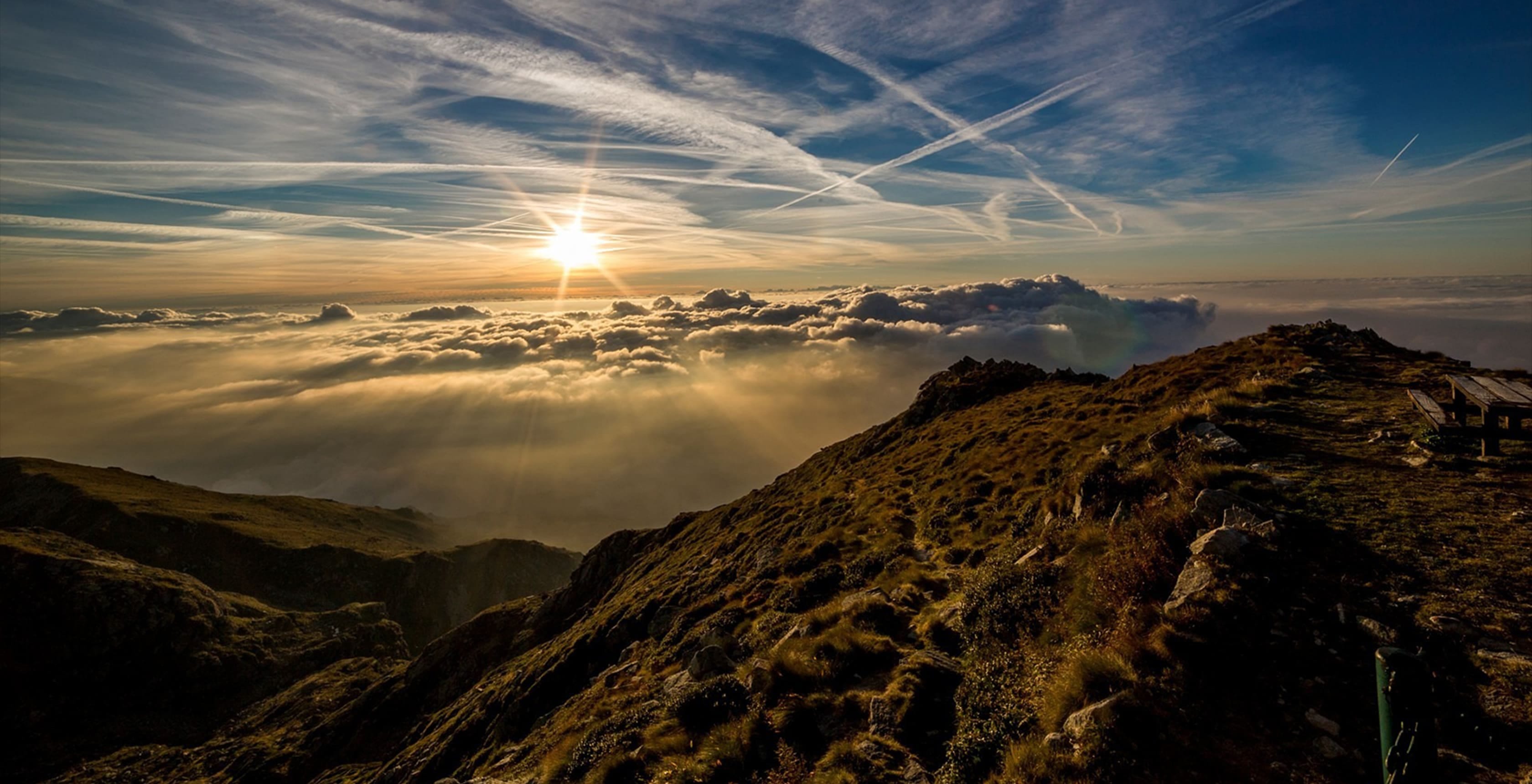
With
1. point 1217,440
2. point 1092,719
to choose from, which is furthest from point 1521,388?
point 1092,719

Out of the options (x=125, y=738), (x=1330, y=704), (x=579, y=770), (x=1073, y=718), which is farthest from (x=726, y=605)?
(x=125, y=738)

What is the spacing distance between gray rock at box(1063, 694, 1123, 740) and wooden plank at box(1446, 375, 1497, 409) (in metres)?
12.6

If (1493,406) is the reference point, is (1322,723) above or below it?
below

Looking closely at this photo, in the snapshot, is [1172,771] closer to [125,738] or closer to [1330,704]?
[1330,704]

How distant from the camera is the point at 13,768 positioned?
263 feet

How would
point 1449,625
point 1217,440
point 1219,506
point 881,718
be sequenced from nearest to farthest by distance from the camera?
point 1449,625
point 881,718
point 1219,506
point 1217,440

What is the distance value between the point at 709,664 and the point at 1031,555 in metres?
8.54

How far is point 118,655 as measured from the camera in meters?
98.9

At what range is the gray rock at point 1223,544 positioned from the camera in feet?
29.1

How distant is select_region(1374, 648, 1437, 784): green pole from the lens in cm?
454

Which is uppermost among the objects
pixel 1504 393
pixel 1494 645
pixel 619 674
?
Result: pixel 1504 393

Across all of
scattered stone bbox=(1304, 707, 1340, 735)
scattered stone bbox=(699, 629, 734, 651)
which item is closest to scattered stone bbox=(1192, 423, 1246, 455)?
scattered stone bbox=(1304, 707, 1340, 735)

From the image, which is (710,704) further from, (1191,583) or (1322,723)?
(1322,723)

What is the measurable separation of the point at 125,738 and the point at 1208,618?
14586 cm
